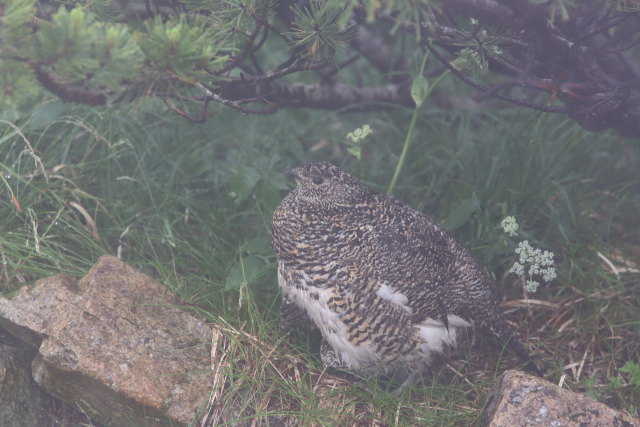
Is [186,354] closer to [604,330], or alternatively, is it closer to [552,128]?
[604,330]

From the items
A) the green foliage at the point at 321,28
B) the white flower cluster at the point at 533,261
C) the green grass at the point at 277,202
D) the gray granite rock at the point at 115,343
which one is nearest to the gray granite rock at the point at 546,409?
the green grass at the point at 277,202

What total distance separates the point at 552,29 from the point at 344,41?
94 cm

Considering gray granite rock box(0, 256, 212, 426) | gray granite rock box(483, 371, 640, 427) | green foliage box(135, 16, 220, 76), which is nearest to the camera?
green foliage box(135, 16, 220, 76)

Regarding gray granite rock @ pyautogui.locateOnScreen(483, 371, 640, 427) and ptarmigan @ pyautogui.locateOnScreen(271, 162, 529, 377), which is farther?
ptarmigan @ pyautogui.locateOnScreen(271, 162, 529, 377)

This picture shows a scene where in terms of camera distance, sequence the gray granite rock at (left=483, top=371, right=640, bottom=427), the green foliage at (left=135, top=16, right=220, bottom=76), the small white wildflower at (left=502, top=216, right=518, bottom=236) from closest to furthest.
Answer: the green foliage at (left=135, top=16, right=220, bottom=76)
the gray granite rock at (left=483, top=371, right=640, bottom=427)
the small white wildflower at (left=502, top=216, right=518, bottom=236)

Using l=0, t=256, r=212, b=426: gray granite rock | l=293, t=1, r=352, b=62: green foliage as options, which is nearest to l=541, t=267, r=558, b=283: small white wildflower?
l=293, t=1, r=352, b=62: green foliage

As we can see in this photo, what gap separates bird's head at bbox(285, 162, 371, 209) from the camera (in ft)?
10.4

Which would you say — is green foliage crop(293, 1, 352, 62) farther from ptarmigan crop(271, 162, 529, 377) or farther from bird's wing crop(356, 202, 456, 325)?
bird's wing crop(356, 202, 456, 325)

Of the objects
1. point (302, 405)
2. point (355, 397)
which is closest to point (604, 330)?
point (355, 397)

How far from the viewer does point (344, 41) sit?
2.81 meters

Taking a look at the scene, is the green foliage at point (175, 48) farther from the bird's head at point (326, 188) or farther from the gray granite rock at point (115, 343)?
the gray granite rock at point (115, 343)

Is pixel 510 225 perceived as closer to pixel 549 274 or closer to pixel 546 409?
pixel 549 274

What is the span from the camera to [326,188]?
3.17 m

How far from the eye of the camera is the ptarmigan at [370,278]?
2.96 metres
